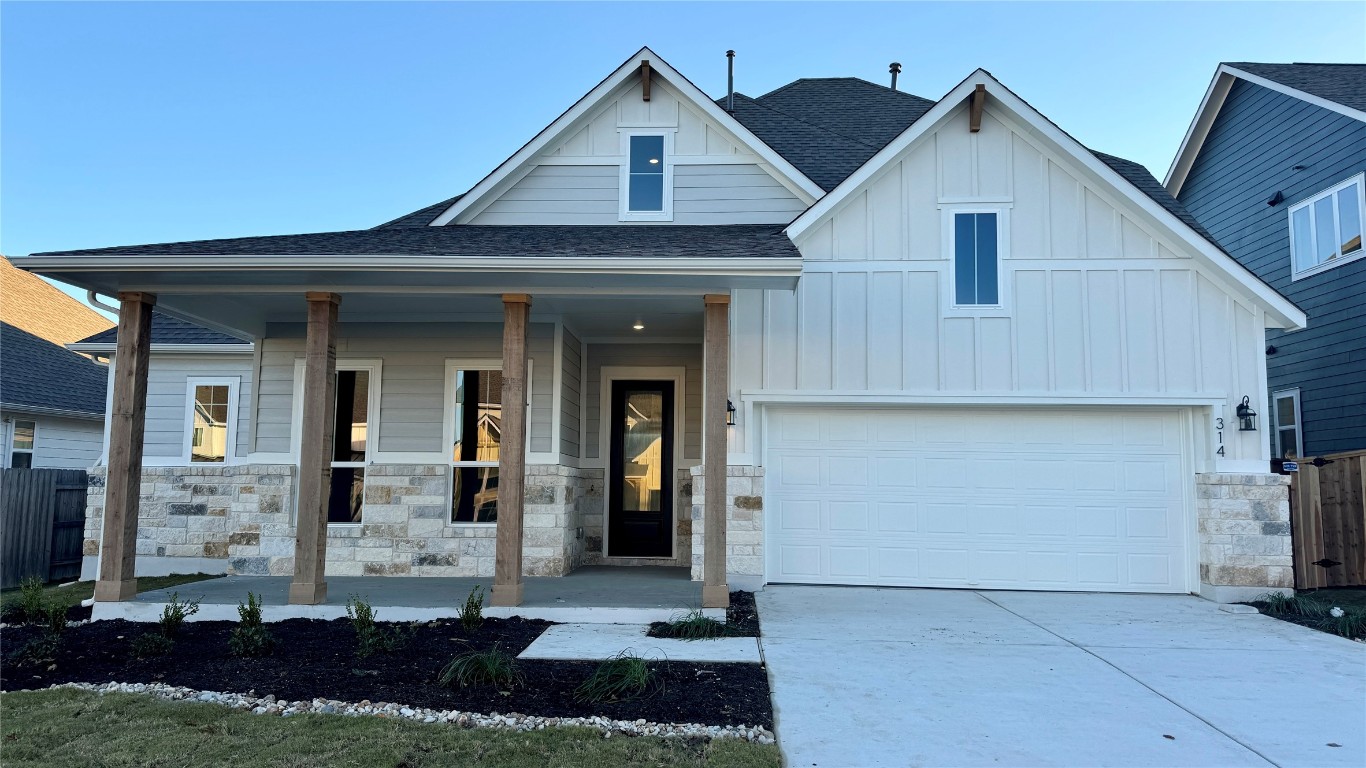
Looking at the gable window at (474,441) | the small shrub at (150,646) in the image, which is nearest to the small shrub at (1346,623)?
the gable window at (474,441)

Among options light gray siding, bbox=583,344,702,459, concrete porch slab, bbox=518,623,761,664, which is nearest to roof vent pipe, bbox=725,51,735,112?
light gray siding, bbox=583,344,702,459

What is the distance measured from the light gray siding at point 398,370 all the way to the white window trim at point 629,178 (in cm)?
178

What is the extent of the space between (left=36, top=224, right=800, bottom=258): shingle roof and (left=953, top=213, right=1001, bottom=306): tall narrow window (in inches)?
76.3

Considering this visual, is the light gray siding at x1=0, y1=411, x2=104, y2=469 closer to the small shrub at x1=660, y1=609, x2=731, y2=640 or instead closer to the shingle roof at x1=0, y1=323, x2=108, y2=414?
the shingle roof at x1=0, y1=323, x2=108, y2=414

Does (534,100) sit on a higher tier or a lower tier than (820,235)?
higher

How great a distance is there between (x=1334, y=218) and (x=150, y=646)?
1402 centimetres

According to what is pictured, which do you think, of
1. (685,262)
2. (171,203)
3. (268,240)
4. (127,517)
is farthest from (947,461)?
(171,203)

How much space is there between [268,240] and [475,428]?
114 inches

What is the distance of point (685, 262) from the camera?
23.7 feet

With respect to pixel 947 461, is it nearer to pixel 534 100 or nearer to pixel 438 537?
pixel 438 537

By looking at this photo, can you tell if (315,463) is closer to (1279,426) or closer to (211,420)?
(211,420)

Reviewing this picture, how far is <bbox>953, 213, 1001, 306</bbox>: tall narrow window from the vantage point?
9266mm

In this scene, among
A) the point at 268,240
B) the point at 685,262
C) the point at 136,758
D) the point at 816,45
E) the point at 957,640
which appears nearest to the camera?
the point at 136,758

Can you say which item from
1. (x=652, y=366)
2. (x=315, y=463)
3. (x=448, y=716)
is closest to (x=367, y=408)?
(x=315, y=463)
